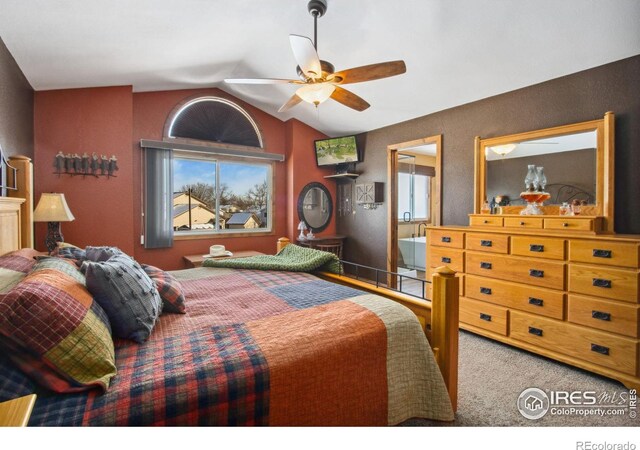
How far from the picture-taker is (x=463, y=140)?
136 inches

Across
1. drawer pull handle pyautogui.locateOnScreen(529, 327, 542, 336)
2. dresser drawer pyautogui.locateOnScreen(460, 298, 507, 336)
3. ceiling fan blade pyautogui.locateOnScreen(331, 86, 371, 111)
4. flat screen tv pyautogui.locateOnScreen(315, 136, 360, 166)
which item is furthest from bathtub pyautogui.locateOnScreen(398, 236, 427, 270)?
ceiling fan blade pyautogui.locateOnScreen(331, 86, 371, 111)

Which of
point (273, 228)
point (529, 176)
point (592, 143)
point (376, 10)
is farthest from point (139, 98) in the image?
point (592, 143)

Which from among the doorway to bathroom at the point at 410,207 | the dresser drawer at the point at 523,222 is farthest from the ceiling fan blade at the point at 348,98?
the dresser drawer at the point at 523,222

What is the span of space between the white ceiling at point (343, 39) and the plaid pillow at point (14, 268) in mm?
1471

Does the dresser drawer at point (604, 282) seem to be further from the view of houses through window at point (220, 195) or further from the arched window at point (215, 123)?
the arched window at point (215, 123)

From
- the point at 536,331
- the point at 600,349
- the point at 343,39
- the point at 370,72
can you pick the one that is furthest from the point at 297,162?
the point at 600,349

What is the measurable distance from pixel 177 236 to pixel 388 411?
3.53 metres

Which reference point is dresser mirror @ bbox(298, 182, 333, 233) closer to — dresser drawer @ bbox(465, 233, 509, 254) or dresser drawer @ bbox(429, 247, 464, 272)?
dresser drawer @ bbox(429, 247, 464, 272)

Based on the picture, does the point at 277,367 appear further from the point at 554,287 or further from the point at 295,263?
the point at 554,287

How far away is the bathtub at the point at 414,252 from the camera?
5276 mm

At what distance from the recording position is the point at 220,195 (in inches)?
175

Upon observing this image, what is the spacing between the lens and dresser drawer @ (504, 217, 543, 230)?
2.58 meters

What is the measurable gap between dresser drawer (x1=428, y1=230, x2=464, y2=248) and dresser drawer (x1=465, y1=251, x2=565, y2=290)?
0.14 meters

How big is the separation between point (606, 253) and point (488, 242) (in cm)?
80
